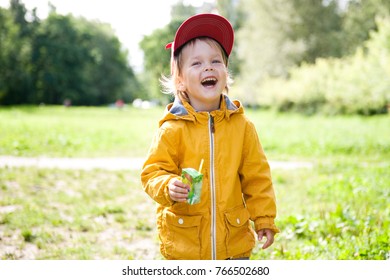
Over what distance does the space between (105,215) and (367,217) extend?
2.53 metres

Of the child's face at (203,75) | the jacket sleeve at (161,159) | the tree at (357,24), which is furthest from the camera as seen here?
the tree at (357,24)

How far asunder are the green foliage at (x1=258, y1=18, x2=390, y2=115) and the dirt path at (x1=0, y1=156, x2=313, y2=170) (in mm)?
6876

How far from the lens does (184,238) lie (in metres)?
2.24

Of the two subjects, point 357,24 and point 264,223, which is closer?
point 264,223

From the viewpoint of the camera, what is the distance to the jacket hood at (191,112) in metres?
2.26

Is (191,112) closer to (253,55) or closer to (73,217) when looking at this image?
(73,217)

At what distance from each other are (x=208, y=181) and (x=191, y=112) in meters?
0.37

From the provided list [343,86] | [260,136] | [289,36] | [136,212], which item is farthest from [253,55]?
[136,212]

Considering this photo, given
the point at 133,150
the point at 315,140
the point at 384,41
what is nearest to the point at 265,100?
the point at 384,41

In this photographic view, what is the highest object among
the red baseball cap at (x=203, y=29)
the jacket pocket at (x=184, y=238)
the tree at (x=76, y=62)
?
the tree at (x=76, y=62)

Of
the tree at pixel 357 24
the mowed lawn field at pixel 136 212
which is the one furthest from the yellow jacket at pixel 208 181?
the tree at pixel 357 24

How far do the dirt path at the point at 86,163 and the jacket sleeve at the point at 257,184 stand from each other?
16.1ft

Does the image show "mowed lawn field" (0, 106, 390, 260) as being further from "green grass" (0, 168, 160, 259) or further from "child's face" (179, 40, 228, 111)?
"child's face" (179, 40, 228, 111)

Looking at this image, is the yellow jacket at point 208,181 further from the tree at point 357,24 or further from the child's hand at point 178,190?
the tree at point 357,24
